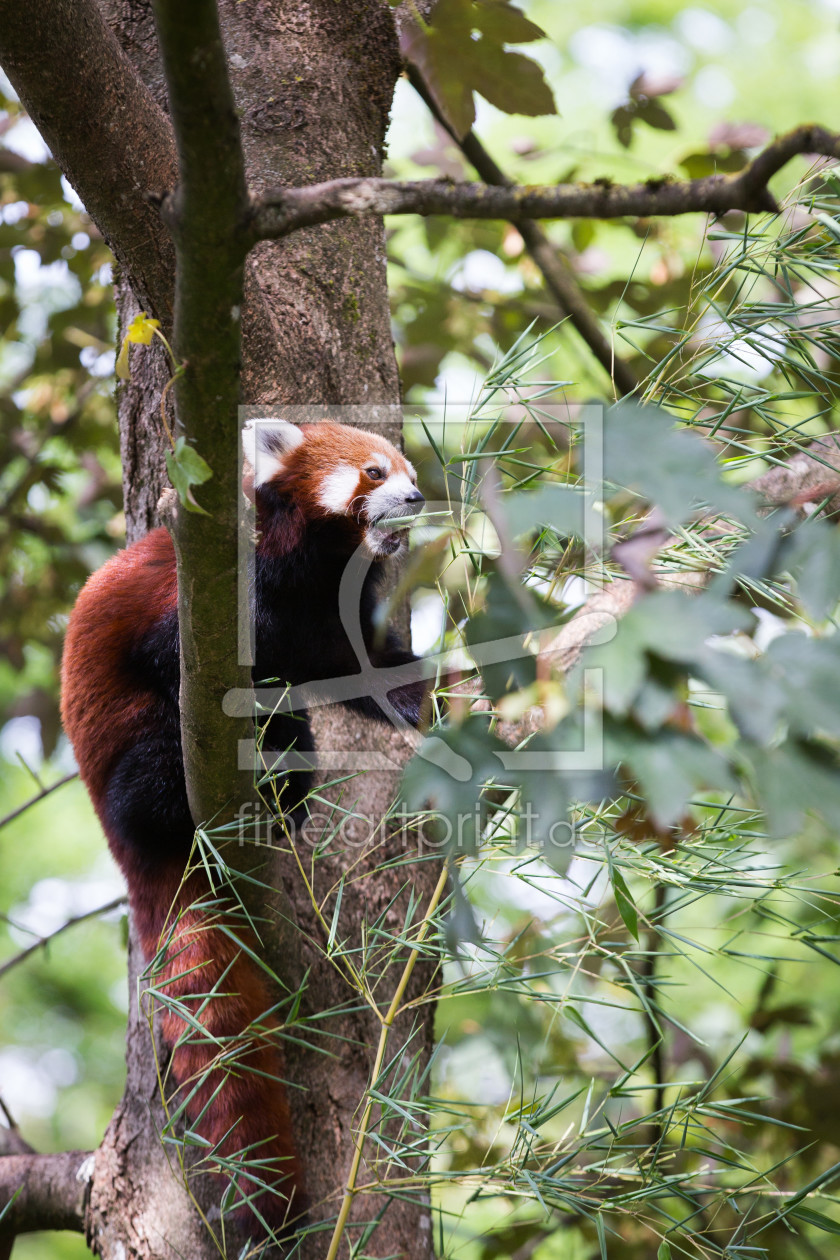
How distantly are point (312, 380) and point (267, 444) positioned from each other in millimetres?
184

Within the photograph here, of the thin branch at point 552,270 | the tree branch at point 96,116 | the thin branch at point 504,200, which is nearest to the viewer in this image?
the thin branch at point 504,200

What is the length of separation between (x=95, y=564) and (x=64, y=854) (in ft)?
10.2

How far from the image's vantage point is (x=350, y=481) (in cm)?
197

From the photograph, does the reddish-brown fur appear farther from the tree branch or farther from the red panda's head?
the tree branch

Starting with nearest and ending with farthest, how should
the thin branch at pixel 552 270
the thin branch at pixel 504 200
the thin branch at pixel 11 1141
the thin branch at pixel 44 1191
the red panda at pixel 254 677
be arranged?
the thin branch at pixel 504 200 → the red panda at pixel 254 677 → the thin branch at pixel 44 1191 → the thin branch at pixel 11 1141 → the thin branch at pixel 552 270

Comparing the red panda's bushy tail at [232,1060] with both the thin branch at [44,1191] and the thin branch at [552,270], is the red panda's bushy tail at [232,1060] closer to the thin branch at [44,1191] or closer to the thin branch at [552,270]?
the thin branch at [44,1191]

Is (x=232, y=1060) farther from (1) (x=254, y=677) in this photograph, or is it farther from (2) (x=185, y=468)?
(2) (x=185, y=468)

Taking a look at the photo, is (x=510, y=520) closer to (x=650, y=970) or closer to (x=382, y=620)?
(x=382, y=620)

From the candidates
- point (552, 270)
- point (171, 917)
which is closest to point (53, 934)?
point (171, 917)

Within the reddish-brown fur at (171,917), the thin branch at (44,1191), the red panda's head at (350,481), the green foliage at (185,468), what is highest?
the green foliage at (185,468)

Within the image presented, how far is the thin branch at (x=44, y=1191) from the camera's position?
159 cm

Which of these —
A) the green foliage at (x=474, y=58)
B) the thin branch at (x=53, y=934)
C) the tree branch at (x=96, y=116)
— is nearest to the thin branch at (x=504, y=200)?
the tree branch at (x=96, y=116)

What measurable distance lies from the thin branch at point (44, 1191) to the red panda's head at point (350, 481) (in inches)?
48.2

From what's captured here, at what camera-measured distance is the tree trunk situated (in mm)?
1421
